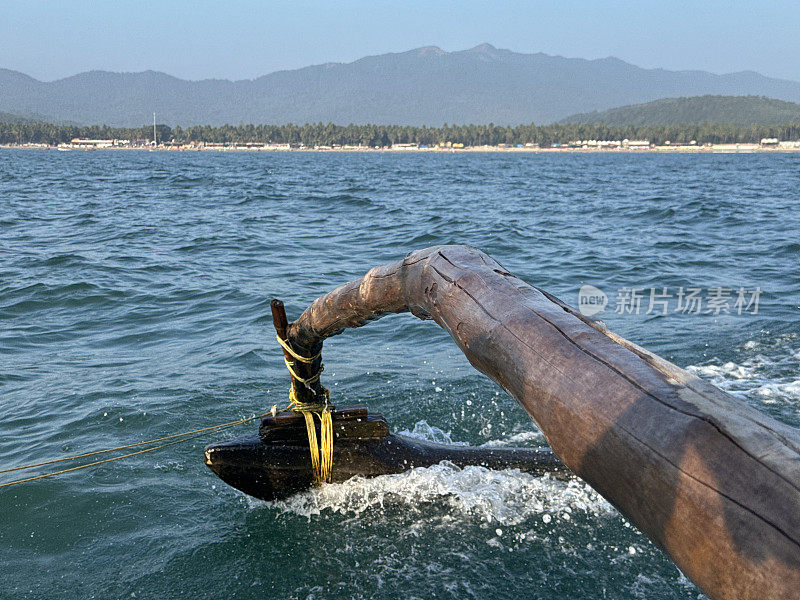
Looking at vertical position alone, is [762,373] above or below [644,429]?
below

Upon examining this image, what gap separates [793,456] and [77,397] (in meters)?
6.67

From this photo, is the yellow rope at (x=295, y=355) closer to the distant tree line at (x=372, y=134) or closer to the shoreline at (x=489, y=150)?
the shoreline at (x=489, y=150)

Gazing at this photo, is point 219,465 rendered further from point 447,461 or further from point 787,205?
point 787,205

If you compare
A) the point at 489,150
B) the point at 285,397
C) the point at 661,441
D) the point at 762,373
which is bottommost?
the point at 489,150

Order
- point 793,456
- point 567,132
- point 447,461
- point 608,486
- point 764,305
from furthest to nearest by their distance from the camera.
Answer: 1. point 567,132
2. point 764,305
3. point 447,461
4. point 608,486
5. point 793,456

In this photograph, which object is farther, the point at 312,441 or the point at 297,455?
the point at 297,455

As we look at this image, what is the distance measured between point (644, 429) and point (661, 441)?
0.19ft

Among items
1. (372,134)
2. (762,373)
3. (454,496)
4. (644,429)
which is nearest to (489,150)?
(372,134)

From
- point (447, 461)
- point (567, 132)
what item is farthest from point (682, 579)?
point (567, 132)

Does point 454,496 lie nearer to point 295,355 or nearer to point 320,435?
point 320,435

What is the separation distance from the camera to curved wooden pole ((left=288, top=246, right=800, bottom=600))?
1.32 m

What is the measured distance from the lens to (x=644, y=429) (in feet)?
5.20

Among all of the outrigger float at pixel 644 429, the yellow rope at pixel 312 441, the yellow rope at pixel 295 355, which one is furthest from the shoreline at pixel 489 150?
the outrigger float at pixel 644 429

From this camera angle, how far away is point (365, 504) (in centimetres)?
444
